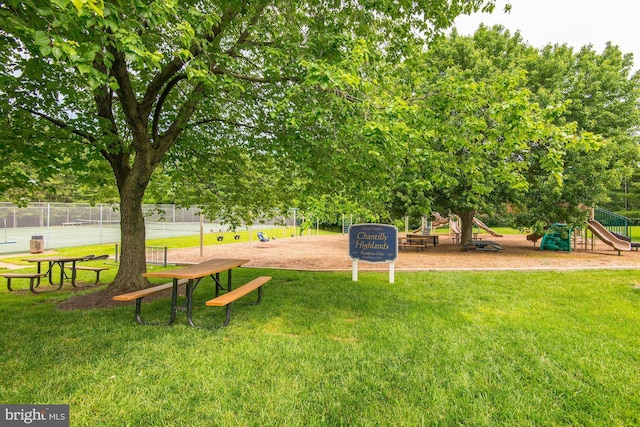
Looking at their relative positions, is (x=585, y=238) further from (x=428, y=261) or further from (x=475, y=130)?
(x=475, y=130)

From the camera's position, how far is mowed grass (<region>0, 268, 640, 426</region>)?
8.70 ft

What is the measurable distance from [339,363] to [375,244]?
4.80 meters

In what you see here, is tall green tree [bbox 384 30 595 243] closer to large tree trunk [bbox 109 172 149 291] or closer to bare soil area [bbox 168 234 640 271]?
large tree trunk [bbox 109 172 149 291]

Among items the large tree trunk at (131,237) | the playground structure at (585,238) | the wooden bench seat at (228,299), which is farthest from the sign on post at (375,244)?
the playground structure at (585,238)

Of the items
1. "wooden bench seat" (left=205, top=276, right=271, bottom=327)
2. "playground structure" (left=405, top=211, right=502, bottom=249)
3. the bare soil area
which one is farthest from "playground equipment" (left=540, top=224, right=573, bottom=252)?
"wooden bench seat" (left=205, top=276, right=271, bottom=327)

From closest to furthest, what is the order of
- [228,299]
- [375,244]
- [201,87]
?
[228,299] → [201,87] → [375,244]

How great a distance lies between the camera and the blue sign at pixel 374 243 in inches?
313

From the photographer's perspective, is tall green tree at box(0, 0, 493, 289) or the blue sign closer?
tall green tree at box(0, 0, 493, 289)

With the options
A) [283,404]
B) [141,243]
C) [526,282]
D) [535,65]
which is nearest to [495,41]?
[535,65]

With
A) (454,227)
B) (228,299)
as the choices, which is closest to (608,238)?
(454,227)

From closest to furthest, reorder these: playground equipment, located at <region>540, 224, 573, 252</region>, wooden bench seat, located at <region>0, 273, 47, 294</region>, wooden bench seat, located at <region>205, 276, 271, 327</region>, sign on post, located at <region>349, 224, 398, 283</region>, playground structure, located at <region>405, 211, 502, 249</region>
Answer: wooden bench seat, located at <region>205, 276, 271, 327</region>
wooden bench seat, located at <region>0, 273, 47, 294</region>
sign on post, located at <region>349, 224, 398, 283</region>
playground equipment, located at <region>540, 224, 573, 252</region>
playground structure, located at <region>405, 211, 502, 249</region>

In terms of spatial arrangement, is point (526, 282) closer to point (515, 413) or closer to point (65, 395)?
point (515, 413)

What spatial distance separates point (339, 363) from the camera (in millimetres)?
3506

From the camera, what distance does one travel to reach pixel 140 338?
4242mm
